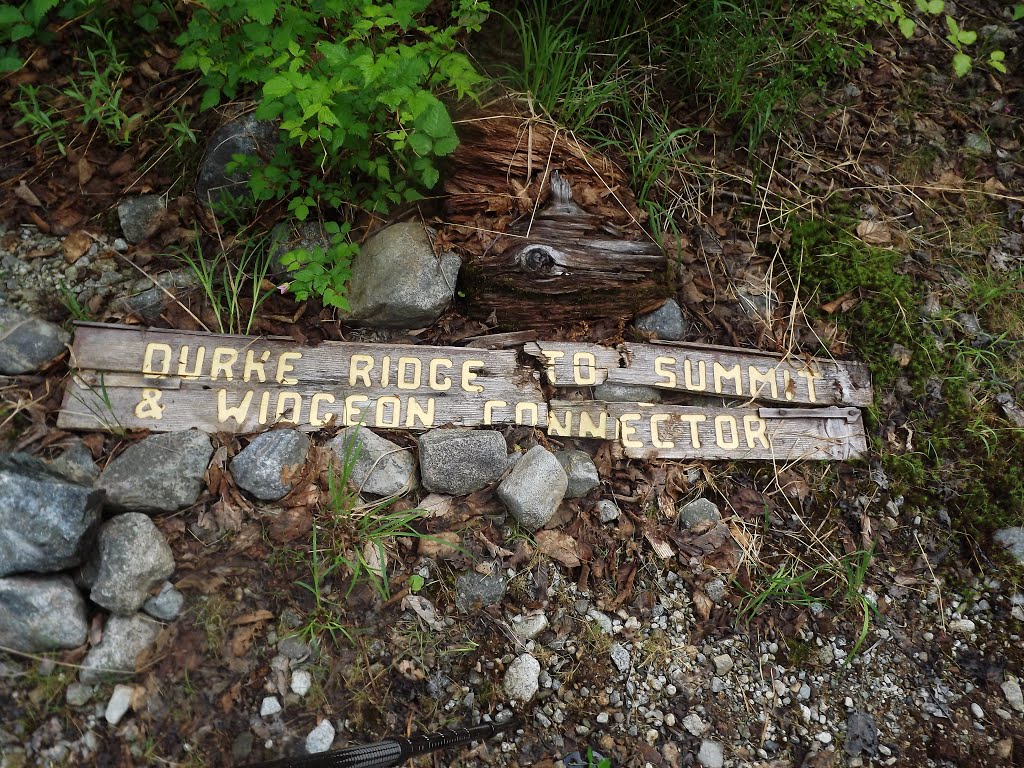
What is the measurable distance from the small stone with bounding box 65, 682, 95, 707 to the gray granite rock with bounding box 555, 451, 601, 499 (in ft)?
6.31

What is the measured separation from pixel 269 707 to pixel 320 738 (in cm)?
21

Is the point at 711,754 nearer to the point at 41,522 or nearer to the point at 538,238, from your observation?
the point at 538,238

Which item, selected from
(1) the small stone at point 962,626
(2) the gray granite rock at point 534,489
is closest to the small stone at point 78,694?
(2) the gray granite rock at point 534,489

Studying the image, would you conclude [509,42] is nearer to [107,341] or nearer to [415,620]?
[107,341]

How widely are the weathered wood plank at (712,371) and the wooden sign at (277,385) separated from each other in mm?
218

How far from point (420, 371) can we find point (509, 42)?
6.27 ft

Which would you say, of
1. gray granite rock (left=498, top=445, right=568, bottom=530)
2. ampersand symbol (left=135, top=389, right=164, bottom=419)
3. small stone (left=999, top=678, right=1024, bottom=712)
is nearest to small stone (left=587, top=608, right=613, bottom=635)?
gray granite rock (left=498, top=445, right=568, bottom=530)

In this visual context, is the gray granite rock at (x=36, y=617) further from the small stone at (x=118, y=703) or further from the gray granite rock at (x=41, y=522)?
the small stone at (x=118, y=703)

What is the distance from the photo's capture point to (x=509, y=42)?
367cm

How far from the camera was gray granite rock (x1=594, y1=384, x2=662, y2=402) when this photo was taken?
3273mm

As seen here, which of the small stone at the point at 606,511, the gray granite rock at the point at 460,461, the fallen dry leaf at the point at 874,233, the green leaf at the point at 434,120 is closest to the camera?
the green leaf at the point at 434,120

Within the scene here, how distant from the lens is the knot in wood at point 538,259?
317 centimetres

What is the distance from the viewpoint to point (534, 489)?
113 inches

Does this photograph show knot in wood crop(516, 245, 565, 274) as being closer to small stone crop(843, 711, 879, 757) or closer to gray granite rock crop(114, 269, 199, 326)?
gray granite rock crop(114, 269, 199, 326)
